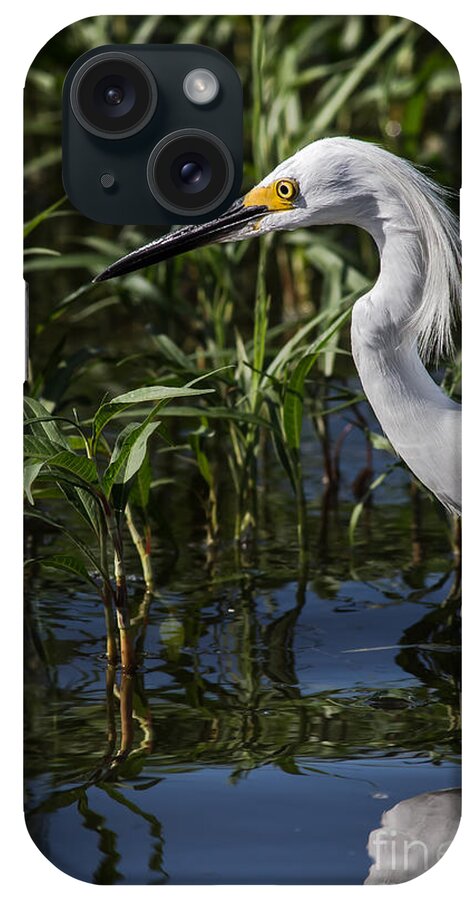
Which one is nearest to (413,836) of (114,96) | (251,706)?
(251,706)

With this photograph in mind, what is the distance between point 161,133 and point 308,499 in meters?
1.11

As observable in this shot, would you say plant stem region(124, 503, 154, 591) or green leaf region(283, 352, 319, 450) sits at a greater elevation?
green leaf region(283, 352, 319, 450)

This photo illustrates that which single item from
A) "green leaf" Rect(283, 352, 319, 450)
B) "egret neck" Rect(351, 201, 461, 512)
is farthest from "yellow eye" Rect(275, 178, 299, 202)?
"green leaf" Rect(283, 352, 319, 450)

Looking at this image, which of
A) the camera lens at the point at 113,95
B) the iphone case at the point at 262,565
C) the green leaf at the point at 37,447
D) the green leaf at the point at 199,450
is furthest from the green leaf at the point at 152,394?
the green leaf at the point at 199,450

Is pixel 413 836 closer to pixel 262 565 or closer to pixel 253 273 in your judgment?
pixel 262 565

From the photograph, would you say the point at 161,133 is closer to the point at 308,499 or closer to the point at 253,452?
the point at 253,452

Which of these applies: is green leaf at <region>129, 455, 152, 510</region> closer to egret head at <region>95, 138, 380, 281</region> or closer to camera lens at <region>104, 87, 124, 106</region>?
egret head at <region>95, 138, 380, 281</region>

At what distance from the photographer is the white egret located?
202cm

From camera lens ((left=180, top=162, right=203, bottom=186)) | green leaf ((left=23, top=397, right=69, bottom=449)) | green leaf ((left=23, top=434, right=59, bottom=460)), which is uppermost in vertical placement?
camera lens ((left=180, top=162, right=203, bottom=186))

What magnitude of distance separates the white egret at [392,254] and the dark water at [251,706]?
0.32m

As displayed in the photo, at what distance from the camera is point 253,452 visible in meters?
2.62

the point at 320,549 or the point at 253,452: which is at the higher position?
the point at 253,452

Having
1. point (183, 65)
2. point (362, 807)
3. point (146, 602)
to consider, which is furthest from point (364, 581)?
point (183, 65)

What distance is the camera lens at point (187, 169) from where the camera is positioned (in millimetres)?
2021
